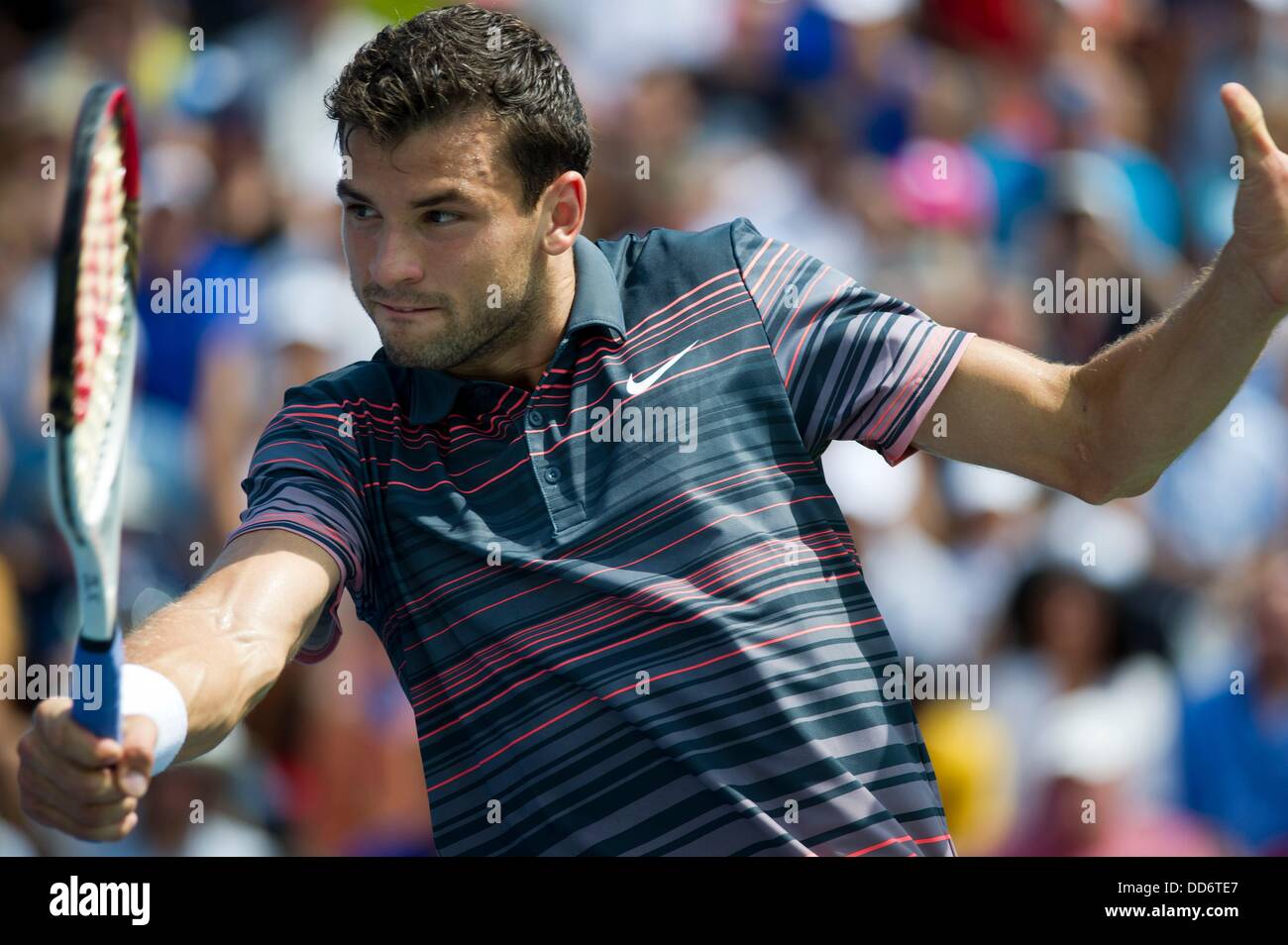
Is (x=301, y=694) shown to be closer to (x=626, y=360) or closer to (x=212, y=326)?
(x=212, y=326)

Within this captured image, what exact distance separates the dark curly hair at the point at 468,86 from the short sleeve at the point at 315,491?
0.44m

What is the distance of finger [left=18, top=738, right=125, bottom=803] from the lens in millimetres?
1785

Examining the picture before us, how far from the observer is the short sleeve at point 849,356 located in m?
2.57

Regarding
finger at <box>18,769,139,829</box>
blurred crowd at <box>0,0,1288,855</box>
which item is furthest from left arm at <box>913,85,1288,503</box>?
blurred crowd at <box>0,0,1288,855</box>

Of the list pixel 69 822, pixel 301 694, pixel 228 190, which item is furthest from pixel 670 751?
pixel 228 190

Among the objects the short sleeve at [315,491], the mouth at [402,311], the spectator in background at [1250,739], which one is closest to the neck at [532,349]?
the mouth at [402,311]

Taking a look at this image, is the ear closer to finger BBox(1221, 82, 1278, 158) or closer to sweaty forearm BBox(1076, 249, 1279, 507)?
sweaty forearm BBox(1076, 249, 1279, 507)

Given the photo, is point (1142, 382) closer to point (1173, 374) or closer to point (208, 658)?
point (1173, 374)

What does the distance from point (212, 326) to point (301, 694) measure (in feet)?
3.87

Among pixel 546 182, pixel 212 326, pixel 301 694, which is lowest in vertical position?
pixel 301 694

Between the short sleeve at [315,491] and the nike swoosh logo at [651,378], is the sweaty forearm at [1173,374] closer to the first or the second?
the nike swoosh logo at [651,378]

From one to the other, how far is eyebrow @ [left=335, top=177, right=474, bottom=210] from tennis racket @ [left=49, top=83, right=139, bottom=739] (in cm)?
53

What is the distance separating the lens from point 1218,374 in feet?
8.07

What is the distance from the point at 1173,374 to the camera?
2488 mm
